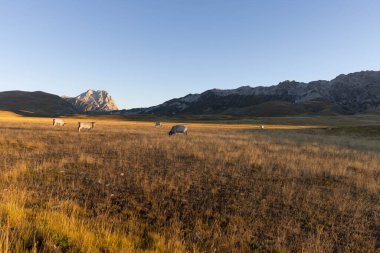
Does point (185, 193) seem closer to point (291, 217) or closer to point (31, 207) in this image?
point (291, 217)

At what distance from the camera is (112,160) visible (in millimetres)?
13891

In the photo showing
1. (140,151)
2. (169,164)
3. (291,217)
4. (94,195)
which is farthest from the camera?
(140,151)

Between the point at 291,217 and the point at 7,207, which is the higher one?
the point at 7,207

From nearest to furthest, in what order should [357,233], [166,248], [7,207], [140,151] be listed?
[166,248] → [7,207] → [357,233] → [140,151]

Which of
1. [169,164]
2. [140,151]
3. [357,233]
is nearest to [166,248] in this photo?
[357,233]

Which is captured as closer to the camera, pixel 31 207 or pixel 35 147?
pixel 31 207

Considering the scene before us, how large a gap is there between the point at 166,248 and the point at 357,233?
15.7 feet

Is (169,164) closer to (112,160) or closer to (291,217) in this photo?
(112,160)

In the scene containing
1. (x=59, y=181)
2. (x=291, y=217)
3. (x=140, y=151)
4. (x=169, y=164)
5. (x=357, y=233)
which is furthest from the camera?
(x=140, y=151)

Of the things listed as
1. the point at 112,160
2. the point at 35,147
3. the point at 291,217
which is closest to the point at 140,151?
the point at 112,160

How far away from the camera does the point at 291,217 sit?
7164mm

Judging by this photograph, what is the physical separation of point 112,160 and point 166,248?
9.63m

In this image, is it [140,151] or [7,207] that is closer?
[7,207]

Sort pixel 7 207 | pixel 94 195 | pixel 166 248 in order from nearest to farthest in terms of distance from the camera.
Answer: pixel 166 248, pixel 7 207, pixel 94 195
